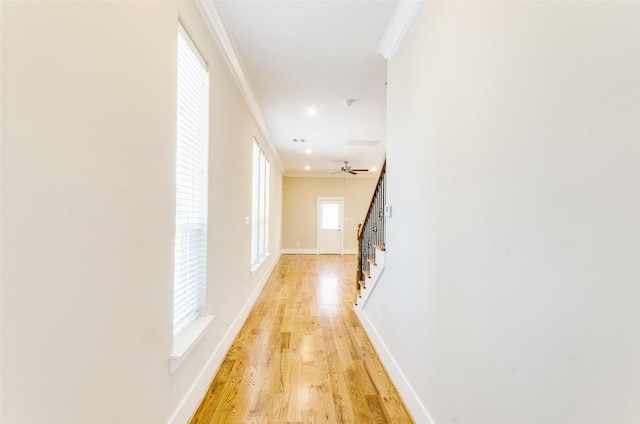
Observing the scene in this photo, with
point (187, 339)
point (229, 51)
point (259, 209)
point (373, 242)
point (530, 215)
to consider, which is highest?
point (229, 51)

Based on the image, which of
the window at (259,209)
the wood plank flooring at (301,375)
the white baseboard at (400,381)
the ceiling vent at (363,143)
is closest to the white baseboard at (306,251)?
the window at (259,209)

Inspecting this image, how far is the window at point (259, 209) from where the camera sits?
449 centimetres

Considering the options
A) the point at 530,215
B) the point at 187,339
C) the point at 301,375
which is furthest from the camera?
the point at 301,375

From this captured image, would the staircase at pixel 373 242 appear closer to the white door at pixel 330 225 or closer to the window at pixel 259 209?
the window at pixel 259 209

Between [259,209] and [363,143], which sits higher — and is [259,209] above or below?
below

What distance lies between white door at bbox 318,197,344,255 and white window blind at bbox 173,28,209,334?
779 cm

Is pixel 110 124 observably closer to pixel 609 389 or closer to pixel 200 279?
pixel 200 279

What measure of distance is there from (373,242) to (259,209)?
2258mm

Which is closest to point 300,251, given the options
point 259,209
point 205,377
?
point 259,209

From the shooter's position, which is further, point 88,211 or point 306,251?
point 306,251

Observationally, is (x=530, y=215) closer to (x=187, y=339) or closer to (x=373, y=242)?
(x=187, y=339)

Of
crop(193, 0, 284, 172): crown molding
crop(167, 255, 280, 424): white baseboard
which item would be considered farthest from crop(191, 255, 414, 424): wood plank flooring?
crop(193, 0, 284, 172): crown molding

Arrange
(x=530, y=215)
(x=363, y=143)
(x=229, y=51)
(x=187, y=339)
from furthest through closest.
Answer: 1. (x=363, y=143)
2. (x=229, y=51)
3. (x=187, y=339)
4. (x=530, y=215)

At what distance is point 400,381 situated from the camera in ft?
6.64
